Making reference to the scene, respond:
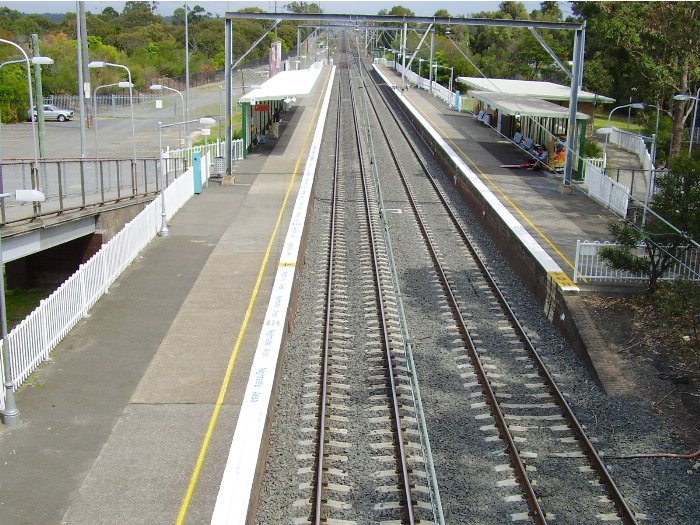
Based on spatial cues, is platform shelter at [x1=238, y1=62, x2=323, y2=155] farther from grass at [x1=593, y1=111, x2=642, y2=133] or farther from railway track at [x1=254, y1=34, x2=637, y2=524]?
grass at [x1=593, y1=111, x2=642, y2=133]

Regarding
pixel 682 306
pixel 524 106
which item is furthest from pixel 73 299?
pixel 524 106

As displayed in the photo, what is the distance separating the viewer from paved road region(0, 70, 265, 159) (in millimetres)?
37938

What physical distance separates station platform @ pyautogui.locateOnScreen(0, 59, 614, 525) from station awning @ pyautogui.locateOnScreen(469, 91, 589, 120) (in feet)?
16.9

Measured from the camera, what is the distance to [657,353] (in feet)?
45.9

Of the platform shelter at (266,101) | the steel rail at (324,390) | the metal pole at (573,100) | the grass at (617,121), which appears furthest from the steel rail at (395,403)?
the grass at (617,121)

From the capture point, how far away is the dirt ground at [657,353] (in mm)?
12250

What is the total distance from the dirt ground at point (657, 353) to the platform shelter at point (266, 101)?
736 inches

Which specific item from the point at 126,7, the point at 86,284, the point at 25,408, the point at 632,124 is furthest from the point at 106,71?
the point at 126,7

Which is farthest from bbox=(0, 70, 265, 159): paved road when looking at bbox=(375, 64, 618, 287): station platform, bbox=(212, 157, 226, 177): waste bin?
bbox=(375, 64, 618, 287): station platform

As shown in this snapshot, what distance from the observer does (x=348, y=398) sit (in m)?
12.7

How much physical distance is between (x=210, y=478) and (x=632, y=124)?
51276 millimetres

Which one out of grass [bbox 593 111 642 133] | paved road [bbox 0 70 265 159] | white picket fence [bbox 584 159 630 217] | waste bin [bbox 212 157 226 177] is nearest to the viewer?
→ white picket fence [bbox 584 159 630 217]

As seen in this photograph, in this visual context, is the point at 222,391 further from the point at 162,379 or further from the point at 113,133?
the point at 113,133

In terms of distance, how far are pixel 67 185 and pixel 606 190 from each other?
15.9m
